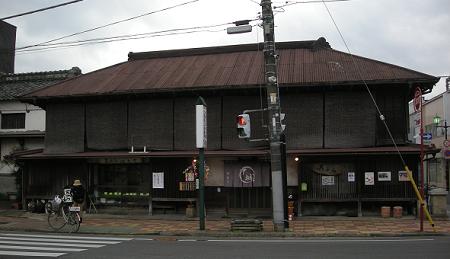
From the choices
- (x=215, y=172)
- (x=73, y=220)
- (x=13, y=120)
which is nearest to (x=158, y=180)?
(x=215, y=172)

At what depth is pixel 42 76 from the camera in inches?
1303

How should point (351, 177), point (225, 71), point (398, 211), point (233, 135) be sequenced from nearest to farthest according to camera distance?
point (398, 211)
point (351, 177)
point (233, 135)
point (225, 71)

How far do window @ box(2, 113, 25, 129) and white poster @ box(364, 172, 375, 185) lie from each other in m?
20.6

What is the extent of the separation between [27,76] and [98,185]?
40.3ft

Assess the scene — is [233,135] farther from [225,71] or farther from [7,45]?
[7,45]

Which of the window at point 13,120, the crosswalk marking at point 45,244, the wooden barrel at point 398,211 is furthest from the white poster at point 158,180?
the window at point 13,120

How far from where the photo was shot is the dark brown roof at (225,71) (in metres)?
22.6

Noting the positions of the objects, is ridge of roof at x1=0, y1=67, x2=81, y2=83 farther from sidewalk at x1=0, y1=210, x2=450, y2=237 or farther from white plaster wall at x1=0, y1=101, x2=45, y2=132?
sidewalk at x1=0, y1=210, x2=450, y2=237

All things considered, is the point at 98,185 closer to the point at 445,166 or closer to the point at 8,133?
the point at 8,133

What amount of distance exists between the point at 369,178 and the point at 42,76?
22247 millimetres

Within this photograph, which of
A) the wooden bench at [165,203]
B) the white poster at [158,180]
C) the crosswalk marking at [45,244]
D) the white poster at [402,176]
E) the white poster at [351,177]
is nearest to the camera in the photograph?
the crosswalk marking at [45,244]

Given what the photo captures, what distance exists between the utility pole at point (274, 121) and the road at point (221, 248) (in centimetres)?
217

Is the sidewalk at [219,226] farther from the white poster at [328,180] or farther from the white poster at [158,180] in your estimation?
the white poster at [328,180]

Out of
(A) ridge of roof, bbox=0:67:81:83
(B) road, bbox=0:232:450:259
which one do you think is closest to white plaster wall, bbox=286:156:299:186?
(B) road, bbox=0:232:450:259
